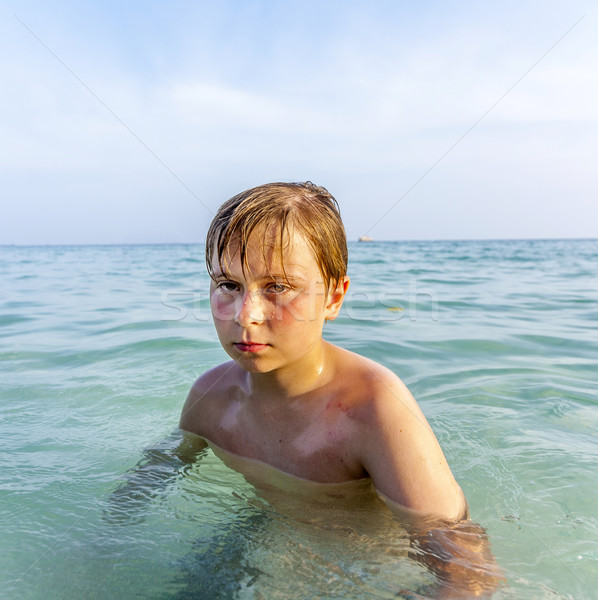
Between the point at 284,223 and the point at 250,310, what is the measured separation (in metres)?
0.34

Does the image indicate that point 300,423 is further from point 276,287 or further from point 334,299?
point 276,287

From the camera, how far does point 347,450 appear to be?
2.09 m

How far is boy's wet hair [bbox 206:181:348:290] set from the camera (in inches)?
75.9

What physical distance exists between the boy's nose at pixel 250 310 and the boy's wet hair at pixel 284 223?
0.11 m

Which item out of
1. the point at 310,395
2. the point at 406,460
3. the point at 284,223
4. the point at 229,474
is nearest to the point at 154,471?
the point at 229,474

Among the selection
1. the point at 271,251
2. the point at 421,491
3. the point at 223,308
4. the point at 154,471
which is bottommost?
the point at 154,471

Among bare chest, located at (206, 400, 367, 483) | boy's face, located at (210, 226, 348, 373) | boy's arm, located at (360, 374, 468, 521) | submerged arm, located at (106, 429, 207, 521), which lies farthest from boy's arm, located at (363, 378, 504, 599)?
submerged arm, located at (106, 429, 207, 521)

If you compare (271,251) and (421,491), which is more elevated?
(271,251)

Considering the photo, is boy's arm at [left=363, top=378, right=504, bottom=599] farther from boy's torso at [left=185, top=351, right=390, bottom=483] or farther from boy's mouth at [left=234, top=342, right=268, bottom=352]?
boy's mouth at [left=234, top=342, right=268, bottom=352]

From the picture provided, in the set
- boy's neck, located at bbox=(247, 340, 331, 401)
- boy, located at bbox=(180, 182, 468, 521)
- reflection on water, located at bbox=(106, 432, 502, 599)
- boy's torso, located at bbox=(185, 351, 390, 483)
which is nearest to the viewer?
reflection on water, located at bbox=(106, 432, 502, 599)

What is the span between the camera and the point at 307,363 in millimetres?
2188

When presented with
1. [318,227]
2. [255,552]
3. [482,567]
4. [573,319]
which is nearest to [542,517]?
[482,567]

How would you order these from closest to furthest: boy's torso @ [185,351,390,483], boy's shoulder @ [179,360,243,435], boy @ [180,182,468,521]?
boy @ [180,182,468,521] < boy's torso @ [185,351,390,483] < boy's shoulder @ [179,360,243,435]

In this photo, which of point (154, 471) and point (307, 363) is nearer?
point (307, 363)
